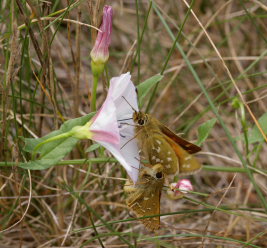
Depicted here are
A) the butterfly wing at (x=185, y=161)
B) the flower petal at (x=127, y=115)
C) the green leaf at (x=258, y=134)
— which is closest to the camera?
the flower petal at (x=127, y=115)

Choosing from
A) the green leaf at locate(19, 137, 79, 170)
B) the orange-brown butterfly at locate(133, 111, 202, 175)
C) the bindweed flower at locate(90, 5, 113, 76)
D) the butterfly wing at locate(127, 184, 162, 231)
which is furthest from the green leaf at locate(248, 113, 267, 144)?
the green leaf at locate(19, 137, 79, 170)

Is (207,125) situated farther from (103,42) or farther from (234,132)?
(234,132)

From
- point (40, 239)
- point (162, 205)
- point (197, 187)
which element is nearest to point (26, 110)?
point (40, 239)

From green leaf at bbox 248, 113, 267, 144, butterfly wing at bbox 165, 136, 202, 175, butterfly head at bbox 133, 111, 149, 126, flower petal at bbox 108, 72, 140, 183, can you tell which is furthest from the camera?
green leaf at bbox 248, 113, 267, 144

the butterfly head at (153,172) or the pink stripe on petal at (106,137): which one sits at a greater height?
the pink stripe on petal at (106,137)

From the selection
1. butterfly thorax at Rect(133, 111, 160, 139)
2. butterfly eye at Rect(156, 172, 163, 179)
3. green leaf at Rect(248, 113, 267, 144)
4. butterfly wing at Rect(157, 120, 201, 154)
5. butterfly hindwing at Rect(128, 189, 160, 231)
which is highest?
butterfly thorax at Rect(133, 111, 160, 139)

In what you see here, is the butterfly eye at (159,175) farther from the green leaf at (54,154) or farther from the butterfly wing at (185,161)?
the green leaf at (54,154)

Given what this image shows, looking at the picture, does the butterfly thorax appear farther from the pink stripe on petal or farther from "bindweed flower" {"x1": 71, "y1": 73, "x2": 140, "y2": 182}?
the pink stripe on petal

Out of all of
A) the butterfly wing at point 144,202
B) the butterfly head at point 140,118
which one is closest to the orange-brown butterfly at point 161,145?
the butterfly head at point 140,118
